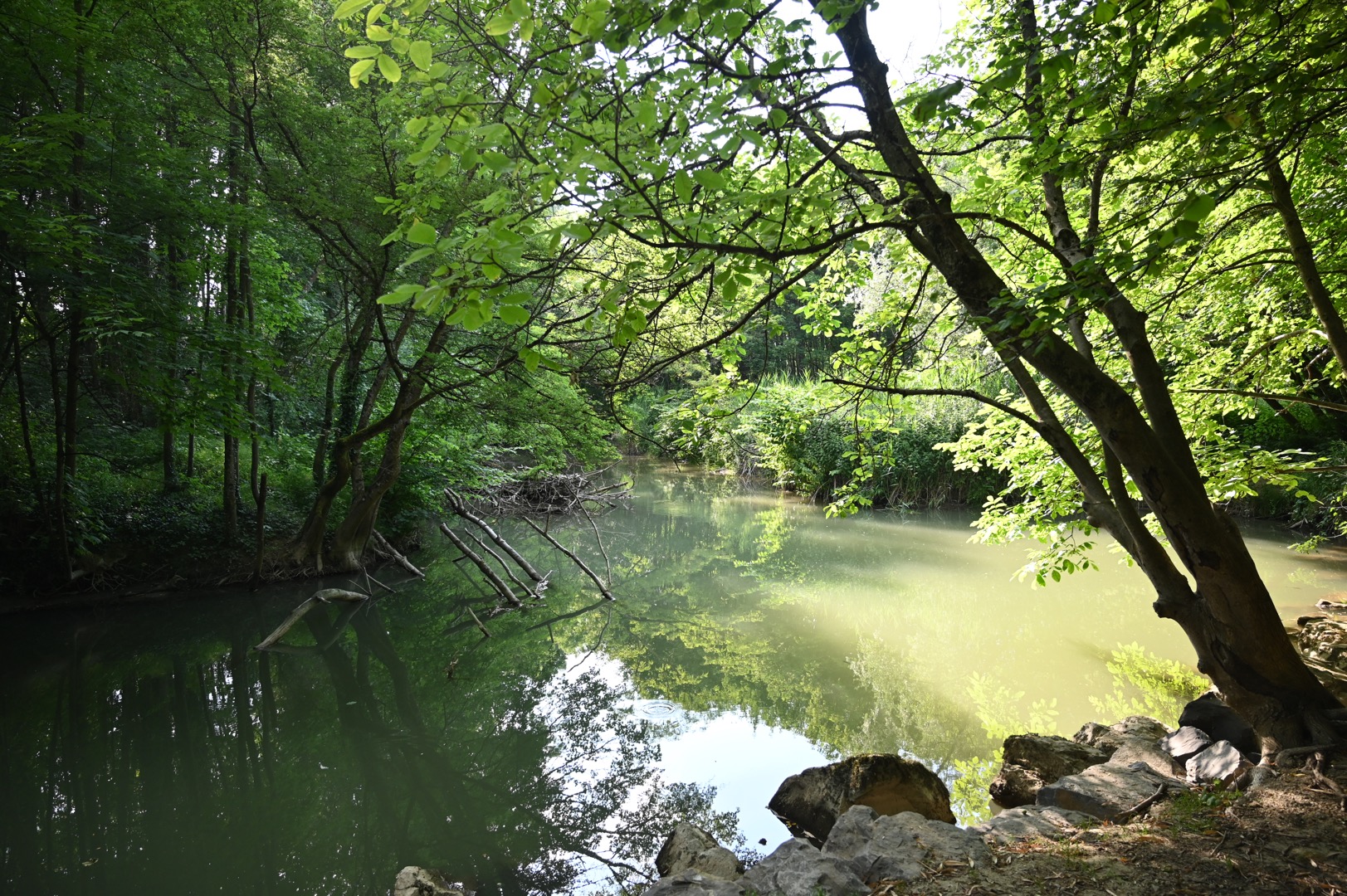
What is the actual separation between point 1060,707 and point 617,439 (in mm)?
22081

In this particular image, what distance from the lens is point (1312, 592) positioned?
887cm

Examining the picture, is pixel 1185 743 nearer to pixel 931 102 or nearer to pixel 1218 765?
pixel 1218 765

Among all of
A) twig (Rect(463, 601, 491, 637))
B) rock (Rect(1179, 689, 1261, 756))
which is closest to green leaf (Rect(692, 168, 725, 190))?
rock (Rect(1179, 689, 1261, 756))

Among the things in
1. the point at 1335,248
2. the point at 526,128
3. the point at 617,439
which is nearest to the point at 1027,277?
the point at 1335,248

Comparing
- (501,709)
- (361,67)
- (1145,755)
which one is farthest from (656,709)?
(361,67)

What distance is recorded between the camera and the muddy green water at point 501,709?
434 centimetres

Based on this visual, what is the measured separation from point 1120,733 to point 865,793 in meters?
2.04

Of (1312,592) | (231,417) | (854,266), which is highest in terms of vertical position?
(854,266)

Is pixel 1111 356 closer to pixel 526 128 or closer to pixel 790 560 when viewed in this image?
pixel 526 128

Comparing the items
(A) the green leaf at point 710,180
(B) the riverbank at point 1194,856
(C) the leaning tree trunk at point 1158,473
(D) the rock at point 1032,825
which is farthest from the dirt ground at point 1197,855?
(A) the green leaf at point 710,180

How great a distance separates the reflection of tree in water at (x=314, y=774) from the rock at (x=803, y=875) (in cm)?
127

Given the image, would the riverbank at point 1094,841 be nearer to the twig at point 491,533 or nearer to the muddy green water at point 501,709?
the muddy green water at point 501,709

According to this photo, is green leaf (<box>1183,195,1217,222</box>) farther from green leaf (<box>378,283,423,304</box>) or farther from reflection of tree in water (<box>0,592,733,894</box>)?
reflection of tree in water (<box>0,592,733,894</box>)

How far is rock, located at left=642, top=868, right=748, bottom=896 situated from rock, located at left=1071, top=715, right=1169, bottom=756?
316 centimetres
